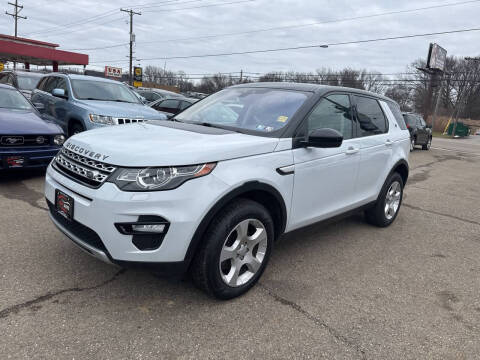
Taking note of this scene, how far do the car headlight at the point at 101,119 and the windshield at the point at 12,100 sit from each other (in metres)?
1.16

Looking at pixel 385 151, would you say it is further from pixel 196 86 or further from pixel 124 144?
pixel 196 86

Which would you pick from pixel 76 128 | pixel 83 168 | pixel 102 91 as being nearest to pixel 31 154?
pixel 76 128

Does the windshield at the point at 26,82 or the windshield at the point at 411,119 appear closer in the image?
the windshield at the point at 26,82

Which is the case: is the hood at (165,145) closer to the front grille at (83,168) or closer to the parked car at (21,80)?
the front grille at (83,168)

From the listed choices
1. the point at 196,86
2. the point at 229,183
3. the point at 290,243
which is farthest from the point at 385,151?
the point at 196,86

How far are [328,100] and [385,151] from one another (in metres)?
1.30

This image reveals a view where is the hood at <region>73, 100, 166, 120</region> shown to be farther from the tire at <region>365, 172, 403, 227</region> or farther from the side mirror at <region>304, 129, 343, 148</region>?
the side mirror at <region>304, 129, 343, 148</region>

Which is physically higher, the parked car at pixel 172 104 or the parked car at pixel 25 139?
the parked car at pixel 172 104

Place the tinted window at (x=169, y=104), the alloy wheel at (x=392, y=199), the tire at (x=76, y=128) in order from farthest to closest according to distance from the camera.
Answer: the tinted window at (x=169, y=104) < the tire at (x=76, y=128) < the alloy wheel at (x=392, y=199)

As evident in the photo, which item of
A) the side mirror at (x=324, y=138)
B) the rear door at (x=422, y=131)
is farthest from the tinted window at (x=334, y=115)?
the rear door at (x=422, y=131)

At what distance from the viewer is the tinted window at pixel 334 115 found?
135 inches

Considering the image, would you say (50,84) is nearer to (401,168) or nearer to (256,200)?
(256,200)

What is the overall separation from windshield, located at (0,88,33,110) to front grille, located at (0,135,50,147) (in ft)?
4.49

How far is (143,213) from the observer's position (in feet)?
7.69
